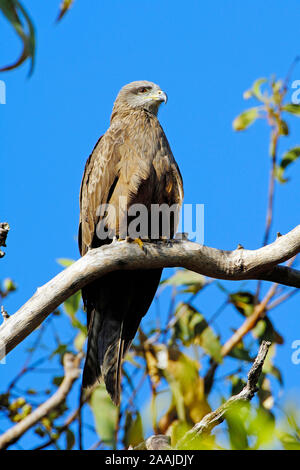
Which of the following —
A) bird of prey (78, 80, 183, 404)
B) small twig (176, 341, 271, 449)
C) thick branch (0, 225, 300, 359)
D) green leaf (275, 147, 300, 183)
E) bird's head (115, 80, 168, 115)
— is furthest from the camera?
bird's head (115, 80, 168, 115)

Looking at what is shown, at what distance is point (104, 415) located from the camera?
17.6ft

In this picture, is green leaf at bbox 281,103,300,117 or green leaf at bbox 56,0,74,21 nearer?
green leaf at bbox 56,0,74,21

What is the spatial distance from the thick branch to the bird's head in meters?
2.25

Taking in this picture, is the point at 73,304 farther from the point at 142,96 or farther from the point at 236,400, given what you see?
the point at 236,400

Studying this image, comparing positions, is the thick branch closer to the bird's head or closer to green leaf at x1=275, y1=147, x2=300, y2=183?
green leaf at x1=275, y1=147, x2=300, y2=183

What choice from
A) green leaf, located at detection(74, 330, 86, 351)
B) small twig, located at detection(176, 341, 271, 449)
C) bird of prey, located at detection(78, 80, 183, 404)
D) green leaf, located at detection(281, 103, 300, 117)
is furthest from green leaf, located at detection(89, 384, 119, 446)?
green leaf, located at detection(281, 103, 300, 117)

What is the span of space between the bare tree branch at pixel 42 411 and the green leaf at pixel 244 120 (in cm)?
271

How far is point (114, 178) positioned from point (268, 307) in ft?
6.70

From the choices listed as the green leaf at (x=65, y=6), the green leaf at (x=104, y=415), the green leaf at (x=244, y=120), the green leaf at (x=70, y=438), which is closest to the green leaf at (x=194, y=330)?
the green leaf at (x=104, y=415)

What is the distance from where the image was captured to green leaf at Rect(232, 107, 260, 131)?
6078 millimetres

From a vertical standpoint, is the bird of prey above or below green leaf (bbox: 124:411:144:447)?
above

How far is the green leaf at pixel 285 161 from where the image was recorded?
5.66m

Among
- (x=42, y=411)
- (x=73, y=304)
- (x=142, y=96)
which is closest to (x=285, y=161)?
(x=142, y=96)
